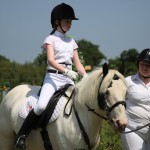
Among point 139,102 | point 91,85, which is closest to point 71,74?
point 91,85

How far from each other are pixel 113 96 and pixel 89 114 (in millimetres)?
609

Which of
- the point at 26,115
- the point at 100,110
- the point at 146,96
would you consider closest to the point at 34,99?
the point at 26,115

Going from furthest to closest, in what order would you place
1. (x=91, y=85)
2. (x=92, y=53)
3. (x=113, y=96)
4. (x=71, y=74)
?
(x=92, y=53) → (x=71, y=74) → (x=91, y=85) → (x=113, y=96)

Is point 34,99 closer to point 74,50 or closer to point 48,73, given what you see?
point 48,73

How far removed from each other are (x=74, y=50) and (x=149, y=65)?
1193mm

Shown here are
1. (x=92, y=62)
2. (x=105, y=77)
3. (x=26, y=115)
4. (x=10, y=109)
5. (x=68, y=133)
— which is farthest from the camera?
(x=92, y=62)

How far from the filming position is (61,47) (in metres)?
5.34

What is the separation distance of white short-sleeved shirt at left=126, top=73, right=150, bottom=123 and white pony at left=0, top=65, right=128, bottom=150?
59 centimetres

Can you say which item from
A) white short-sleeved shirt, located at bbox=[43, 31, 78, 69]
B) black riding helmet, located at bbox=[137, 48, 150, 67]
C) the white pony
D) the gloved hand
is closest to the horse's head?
the white pony

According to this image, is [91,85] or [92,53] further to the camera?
[92,53]

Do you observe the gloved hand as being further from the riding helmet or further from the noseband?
the riding helmet

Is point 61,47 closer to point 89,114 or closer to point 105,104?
point 89,114

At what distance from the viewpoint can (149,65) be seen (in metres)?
5.08

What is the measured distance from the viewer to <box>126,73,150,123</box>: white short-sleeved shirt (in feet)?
16.7
